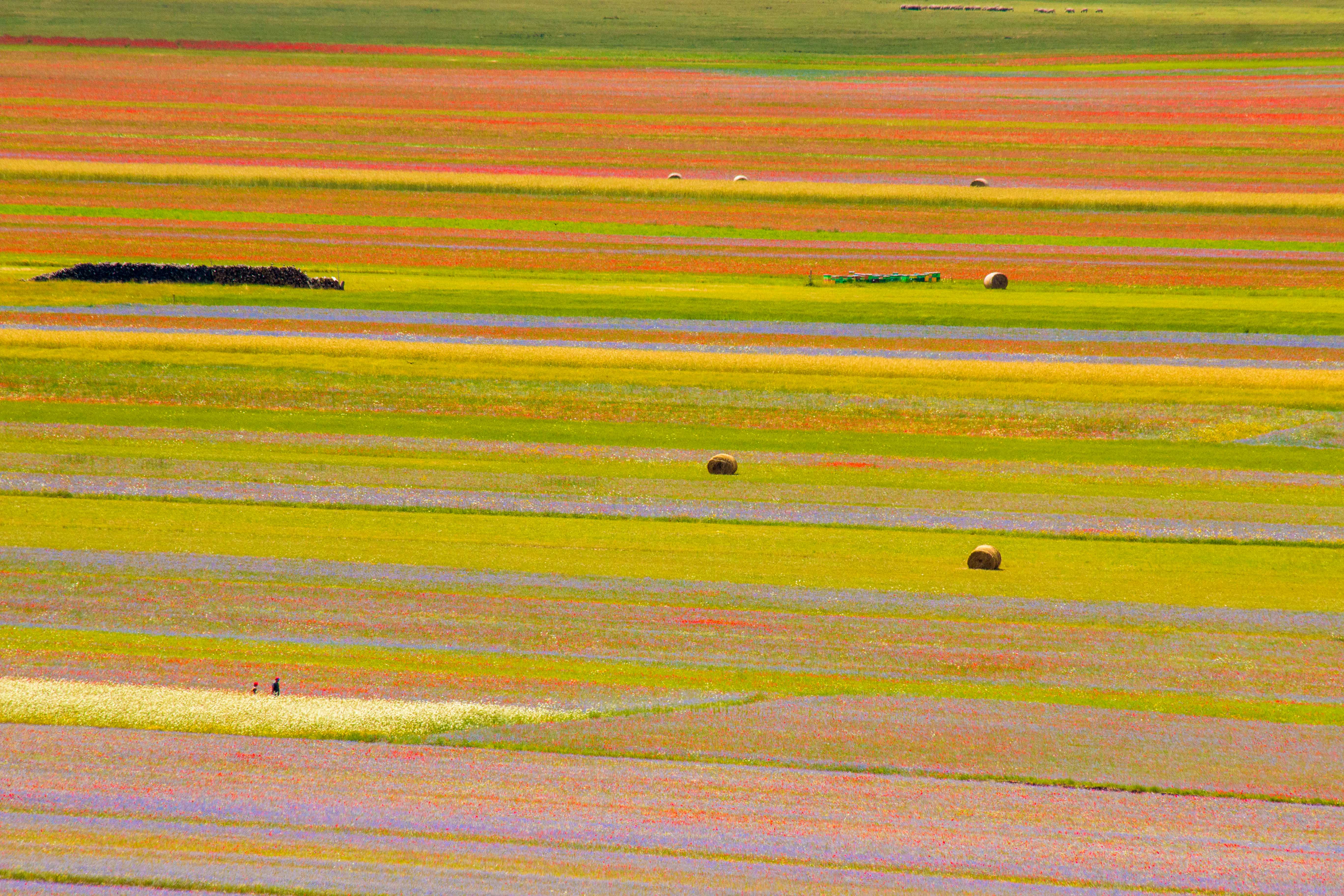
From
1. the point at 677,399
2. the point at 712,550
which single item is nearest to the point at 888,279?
the point at 677,399

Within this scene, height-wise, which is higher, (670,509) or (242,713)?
(670,509)

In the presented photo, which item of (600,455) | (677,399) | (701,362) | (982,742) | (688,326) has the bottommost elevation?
(982,742)

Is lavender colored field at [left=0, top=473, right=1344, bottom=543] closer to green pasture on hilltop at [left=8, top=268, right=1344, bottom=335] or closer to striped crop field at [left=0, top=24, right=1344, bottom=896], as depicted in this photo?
striped crop field at [left=0, top=24, right=1344, bottom=896]

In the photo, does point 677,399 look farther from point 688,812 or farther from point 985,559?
point 688,812

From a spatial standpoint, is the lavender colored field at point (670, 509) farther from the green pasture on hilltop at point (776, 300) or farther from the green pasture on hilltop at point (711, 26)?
the green pasture on hilltop at point (711, 26)

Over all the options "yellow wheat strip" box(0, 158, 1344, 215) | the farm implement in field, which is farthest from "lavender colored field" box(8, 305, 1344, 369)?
"yellow wheat strip" box(0, 158, 1344, 215)

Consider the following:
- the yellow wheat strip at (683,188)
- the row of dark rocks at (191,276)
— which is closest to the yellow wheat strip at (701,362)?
the row of dark rocks at (191,276)
